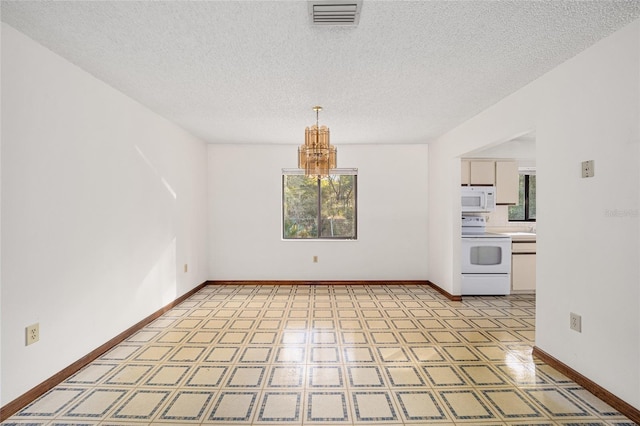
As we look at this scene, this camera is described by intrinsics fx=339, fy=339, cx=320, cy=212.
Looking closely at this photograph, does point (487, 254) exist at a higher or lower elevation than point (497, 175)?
lower

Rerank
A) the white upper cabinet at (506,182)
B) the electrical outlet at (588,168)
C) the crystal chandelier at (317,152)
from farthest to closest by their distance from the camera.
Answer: the white upper cabinet at (506,182) < the crystal chandelier at (317,152) < the electrical outlet at (588,168)

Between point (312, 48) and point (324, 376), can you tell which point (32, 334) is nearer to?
point (324, 376)

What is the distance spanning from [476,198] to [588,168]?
2728mm

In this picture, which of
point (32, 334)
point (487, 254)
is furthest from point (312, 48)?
point (487, 254)

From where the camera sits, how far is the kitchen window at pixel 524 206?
577cm

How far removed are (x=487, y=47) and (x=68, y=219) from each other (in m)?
3.13

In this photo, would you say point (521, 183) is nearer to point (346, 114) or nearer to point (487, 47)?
point (346, 114)

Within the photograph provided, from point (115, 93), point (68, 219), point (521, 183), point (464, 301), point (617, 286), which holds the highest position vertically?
point (115, 93)

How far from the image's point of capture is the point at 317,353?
2.85 metres

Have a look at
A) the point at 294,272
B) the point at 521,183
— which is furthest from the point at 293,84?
the point at 521,183

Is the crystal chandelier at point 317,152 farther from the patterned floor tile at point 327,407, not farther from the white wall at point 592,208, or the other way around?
the patterned floor tile at point 327,407

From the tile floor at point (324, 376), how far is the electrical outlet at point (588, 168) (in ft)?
4.77

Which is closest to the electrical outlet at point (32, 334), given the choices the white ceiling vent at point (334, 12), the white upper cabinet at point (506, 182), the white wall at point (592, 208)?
the white ceiling vent at point (334, 12)

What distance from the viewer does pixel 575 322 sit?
94.7 inches
